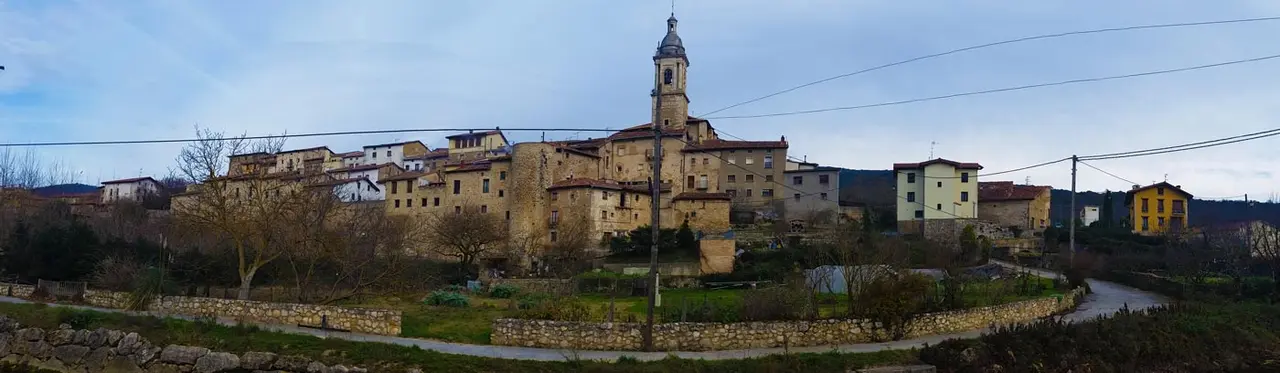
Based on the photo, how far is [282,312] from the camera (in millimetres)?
21766

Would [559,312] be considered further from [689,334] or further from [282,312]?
[282,312]

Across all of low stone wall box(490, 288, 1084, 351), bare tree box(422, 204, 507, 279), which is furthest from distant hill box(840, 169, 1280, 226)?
low stone wall box(490, 288, 1084, 351)

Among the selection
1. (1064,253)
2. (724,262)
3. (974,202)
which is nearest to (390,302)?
(724,262)

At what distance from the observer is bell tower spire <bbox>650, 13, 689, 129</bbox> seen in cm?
6938

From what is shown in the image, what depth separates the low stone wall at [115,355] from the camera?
17516 mm

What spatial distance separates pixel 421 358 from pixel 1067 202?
288 ft

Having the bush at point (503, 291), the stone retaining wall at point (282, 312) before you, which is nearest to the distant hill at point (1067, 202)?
the bush at point (503, 291)

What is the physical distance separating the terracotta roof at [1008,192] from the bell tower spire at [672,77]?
2400 cm

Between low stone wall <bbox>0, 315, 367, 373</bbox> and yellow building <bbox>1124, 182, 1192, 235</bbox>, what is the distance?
5880cm

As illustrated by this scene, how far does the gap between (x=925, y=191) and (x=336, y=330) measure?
142ft

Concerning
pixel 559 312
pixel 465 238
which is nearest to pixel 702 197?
pixel 465 238

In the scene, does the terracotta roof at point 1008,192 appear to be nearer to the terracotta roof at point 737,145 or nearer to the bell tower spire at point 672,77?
the terracotta roof at point 737,145

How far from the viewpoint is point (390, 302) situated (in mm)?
29031

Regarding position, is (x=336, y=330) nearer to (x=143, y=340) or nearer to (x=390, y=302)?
(x=143, y=340)
